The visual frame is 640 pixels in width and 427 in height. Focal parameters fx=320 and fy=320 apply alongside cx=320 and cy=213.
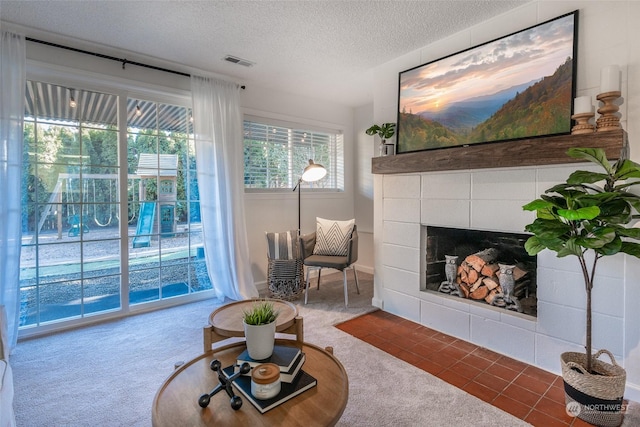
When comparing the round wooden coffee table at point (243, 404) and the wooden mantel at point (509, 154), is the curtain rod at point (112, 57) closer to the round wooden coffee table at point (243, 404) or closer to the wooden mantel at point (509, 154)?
the wooden mantel at point (509, 154)

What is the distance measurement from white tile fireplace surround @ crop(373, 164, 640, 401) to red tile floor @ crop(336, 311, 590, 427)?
0.11 meters

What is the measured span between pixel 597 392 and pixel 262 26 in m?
3.01

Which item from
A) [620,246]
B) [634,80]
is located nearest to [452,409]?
[620,246]

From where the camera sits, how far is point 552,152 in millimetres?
1946

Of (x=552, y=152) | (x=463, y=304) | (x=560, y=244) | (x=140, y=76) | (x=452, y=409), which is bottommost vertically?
(x=452, y=409)

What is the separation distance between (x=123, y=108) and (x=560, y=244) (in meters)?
3.54

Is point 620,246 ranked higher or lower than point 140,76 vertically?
lower

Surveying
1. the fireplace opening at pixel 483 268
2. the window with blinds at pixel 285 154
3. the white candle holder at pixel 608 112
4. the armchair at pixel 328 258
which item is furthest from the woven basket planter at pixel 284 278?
the white candle holder at pixel 608 112

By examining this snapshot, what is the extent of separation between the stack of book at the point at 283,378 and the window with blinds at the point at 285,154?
2.68m

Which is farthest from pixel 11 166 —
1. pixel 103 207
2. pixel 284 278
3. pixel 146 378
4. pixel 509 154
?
pixel 509 154

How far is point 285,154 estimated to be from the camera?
4.12 m

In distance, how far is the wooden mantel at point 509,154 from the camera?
1733 millimetres

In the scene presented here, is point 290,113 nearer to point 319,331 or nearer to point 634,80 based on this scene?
point 319,331

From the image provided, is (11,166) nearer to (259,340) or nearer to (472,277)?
(259,340)
